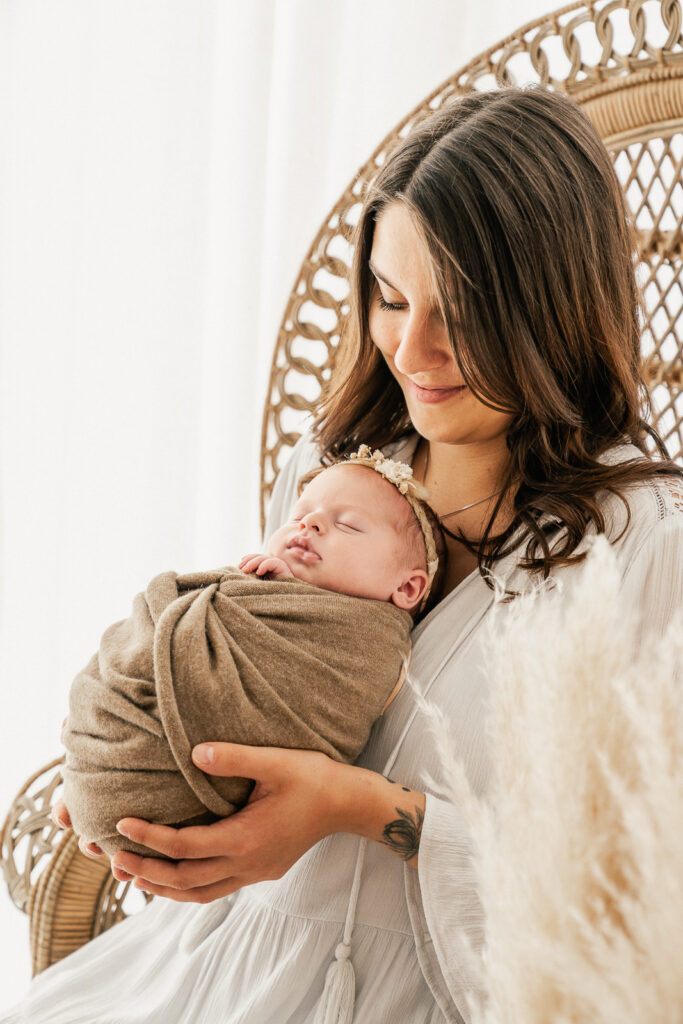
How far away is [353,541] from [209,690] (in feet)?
0.83

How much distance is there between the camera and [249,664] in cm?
91

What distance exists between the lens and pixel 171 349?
2100 mm

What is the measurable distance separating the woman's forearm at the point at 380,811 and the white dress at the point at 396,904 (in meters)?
0.02

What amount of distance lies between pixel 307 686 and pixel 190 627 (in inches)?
5.2

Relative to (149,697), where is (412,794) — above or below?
below

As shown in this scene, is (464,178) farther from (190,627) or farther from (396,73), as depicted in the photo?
(396,73)

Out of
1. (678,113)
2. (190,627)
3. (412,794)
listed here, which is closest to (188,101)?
(678,113)

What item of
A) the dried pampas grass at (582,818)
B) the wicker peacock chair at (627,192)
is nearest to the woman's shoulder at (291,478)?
the wicker peacock chair at (627,192)

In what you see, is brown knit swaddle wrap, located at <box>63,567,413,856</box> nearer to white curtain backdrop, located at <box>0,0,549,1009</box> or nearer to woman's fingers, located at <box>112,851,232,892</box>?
woman's fingers, located at <box>112,851,232,892</box>

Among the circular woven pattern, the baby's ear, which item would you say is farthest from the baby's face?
the circular woven pattern

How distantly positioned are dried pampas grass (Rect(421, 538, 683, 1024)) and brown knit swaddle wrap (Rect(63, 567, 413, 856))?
47cm

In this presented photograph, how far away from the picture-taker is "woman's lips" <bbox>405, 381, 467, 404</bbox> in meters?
1.10

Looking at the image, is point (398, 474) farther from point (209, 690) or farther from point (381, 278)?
point (209, 690)

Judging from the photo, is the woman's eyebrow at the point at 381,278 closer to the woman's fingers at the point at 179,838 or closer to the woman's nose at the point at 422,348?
the woman's nose at the point at 422,348
